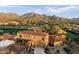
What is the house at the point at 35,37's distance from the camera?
1281mm

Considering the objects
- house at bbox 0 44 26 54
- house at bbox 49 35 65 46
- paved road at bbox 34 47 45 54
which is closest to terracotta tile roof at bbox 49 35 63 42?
house at bbox 49 35 65 46

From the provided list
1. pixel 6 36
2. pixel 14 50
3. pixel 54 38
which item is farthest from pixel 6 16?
pixel 54 38

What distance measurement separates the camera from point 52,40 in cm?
129

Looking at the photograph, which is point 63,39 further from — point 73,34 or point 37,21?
point 37,21

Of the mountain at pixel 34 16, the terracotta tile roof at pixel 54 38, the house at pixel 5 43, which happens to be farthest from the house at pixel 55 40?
the house at pixel 5 43

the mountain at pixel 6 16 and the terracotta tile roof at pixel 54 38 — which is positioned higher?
the mountain at pixel 6 16

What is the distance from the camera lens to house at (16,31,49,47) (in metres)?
1.28

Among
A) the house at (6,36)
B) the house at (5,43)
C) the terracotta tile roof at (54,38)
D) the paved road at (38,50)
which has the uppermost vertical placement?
the house at (6,36)

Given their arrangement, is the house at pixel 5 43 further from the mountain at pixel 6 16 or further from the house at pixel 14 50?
the mountain at pixel 6 16

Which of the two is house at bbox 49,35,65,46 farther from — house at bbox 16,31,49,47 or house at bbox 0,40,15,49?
house at bbox 0,40,15,49

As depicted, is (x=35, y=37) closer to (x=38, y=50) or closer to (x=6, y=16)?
(x=38, y=50)

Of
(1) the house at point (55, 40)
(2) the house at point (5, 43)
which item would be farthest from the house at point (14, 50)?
(1) the house at point (55, 40)

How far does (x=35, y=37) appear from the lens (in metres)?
1.29
